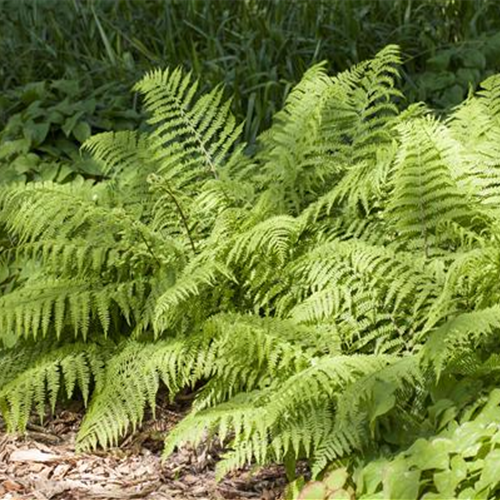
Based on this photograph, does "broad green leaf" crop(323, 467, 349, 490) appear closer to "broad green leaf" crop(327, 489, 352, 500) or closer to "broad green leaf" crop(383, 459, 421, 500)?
"broad green leaf" crop(327, 489, 352, 500)

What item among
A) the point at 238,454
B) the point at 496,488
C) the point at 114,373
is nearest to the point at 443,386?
the point at 496,488

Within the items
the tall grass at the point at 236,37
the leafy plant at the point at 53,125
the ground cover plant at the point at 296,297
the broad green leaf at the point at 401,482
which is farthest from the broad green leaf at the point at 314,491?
the tall grass at the point at 236,37

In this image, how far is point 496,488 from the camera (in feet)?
10.3

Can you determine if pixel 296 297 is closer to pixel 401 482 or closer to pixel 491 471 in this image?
pixel 401 482

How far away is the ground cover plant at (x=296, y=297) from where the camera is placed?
344 cm

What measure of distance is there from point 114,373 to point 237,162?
44.0 inches


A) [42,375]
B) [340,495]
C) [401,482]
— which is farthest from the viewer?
[42,375]

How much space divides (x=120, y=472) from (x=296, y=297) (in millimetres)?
877

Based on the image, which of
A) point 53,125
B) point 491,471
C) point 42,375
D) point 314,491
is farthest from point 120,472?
point 53,125

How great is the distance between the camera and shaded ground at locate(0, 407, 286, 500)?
385 centimetres

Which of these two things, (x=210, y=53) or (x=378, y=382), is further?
(x=210, y=53)

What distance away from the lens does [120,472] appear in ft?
13.1

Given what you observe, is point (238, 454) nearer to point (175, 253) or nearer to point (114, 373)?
point (114, 373)

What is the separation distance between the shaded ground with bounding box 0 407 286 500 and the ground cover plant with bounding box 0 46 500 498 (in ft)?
0.29
